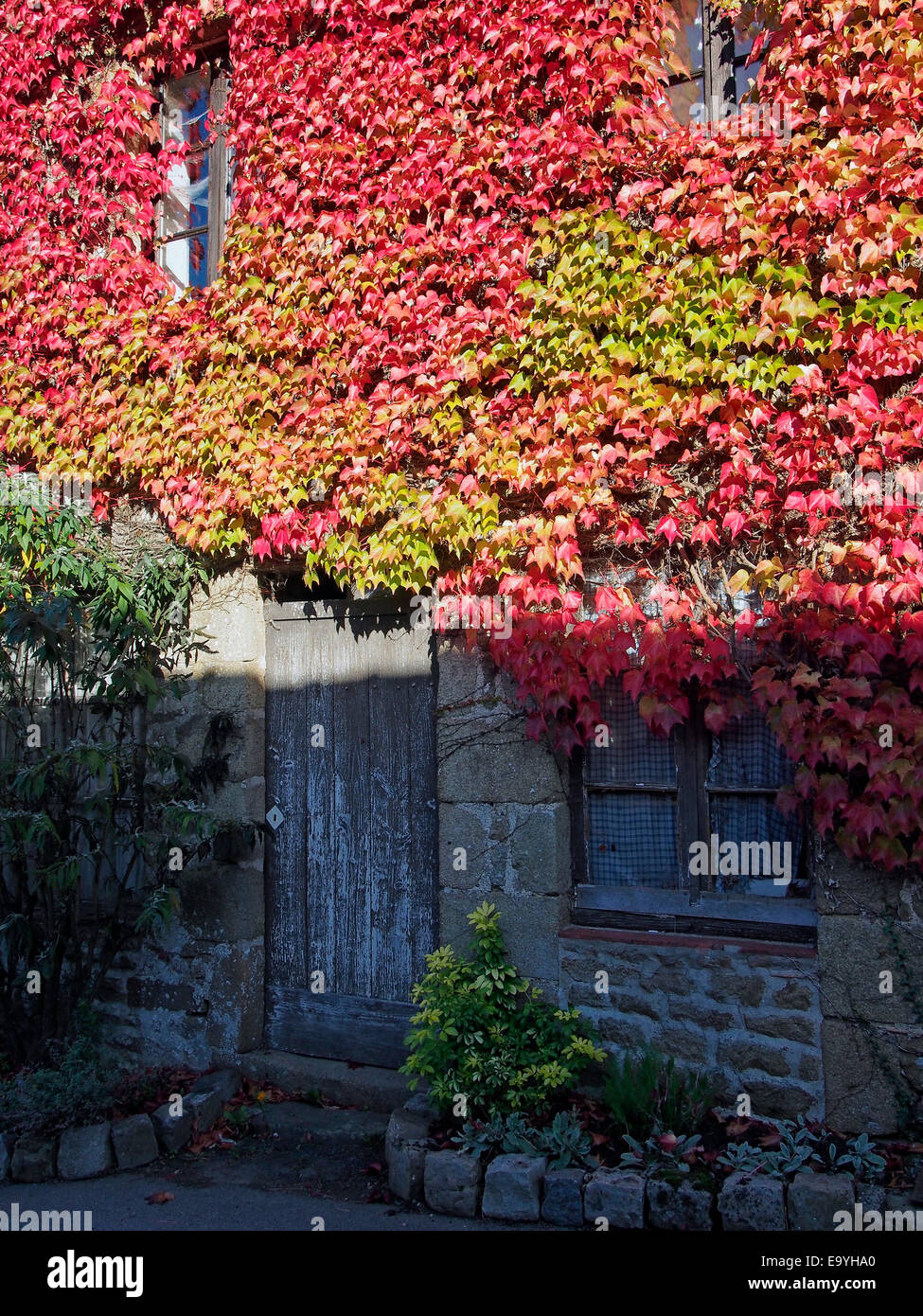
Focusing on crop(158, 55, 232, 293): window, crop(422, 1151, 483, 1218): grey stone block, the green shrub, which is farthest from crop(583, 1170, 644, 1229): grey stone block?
crop(158, 55, 232, 293): window

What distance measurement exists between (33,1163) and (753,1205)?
2705 mm

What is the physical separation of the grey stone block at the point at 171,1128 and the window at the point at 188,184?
418 centimetres

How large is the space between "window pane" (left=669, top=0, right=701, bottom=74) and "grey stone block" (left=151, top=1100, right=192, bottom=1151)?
15.9 feet

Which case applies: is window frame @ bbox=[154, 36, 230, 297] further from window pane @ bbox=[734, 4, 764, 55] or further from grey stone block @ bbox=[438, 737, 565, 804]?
grey stone block @ bbox=[438, 737, 565, 804]

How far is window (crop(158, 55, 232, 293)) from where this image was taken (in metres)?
5.45

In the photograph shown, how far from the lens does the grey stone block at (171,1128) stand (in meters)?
3.98

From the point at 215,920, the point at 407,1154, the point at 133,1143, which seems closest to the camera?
the point at 407,1154

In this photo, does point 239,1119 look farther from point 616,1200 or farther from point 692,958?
point 692,958

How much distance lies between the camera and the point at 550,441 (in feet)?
12.8

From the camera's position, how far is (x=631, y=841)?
3.96 meters

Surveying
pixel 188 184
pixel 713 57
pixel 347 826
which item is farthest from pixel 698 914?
pixel 188 184

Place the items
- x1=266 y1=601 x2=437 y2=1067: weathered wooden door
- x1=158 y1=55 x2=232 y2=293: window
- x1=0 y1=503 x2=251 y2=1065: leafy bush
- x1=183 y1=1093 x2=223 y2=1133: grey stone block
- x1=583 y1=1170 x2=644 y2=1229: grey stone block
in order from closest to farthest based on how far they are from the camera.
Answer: x1=583 y1=1170 x2=644 y2=1229: grey stone block < x1=183 y1=1093 x2=223 y2=1133: grey stone block < x1=0 y1=503 x2=251 y2=1065: leafy bush < x1=266 y1=601 x2=437 y2=1067: weathered wooden door < x1=158 y1=55 x2=232 y2=293: window

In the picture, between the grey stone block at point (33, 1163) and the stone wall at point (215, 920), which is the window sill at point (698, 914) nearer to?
the stone wall at point (215, 920)
